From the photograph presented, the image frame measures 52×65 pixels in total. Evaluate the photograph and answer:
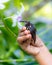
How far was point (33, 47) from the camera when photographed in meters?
1.20

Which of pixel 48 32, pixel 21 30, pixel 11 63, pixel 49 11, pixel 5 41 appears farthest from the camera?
pixel 49 11

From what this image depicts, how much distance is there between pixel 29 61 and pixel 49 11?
99.2 inches

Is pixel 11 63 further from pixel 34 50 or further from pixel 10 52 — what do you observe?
pixel 34 50

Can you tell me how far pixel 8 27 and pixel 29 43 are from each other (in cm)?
8

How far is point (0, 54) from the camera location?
4.61 ft

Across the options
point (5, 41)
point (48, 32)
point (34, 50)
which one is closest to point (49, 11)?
point (48, 32)

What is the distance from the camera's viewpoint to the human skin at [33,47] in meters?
1.11

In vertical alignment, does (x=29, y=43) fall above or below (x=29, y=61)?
above

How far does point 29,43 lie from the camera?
1161 mm

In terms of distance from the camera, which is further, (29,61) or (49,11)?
(49,11)

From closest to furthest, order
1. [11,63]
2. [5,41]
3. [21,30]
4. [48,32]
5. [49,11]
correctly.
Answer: [21,30], [11,63], [5,41], [48,32], [49,11]

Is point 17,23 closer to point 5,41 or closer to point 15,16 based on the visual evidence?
point 15,16

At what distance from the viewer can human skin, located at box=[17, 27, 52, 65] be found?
1107 millimetres

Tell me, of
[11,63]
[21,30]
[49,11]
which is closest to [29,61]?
[11,63]
